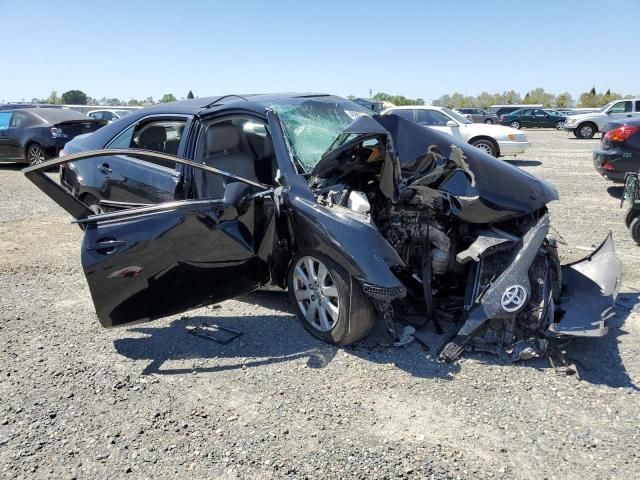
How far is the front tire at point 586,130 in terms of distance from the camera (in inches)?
899

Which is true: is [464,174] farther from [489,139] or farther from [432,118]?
[489,139]

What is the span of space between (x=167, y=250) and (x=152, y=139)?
7.15 ft

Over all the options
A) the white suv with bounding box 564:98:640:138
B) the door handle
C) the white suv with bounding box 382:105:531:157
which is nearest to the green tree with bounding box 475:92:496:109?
the white suv with bounding box 564:98:640:138

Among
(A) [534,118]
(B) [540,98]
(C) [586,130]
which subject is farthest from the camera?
(B) [540,98]

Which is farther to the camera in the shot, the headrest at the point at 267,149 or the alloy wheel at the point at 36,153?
the alloy wheel at the point at 36,153

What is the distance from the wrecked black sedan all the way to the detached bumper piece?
14 millimetres

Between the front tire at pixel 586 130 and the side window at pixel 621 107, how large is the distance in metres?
1.47

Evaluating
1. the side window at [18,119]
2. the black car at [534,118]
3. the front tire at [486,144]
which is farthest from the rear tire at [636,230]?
the black car at [534,118]

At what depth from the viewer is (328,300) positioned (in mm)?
3535

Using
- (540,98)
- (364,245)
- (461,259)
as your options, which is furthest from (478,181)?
(540,98)

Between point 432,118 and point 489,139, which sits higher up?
point 432,118

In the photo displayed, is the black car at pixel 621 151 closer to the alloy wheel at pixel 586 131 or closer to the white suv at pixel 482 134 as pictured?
the white suv at pixel 482 134

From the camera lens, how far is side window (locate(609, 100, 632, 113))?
20.3 meters

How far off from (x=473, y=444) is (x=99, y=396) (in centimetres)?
224
